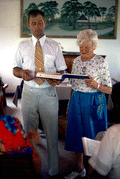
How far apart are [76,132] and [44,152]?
81 centimetres

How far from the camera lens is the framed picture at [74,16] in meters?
5.00

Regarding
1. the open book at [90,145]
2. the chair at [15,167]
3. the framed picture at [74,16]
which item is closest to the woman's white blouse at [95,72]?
the open book at [90,145]

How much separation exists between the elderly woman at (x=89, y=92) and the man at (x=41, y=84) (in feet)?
0.71

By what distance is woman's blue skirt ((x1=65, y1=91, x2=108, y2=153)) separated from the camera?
6.00ft

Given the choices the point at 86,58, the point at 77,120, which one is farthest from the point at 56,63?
the point at 77,120

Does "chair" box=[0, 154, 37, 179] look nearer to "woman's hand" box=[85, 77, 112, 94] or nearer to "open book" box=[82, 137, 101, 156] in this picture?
"open book" box=[82, 137, 101, 156]

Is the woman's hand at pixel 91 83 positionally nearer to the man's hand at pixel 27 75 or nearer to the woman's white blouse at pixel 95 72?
the woman's white blouse at pixel 95 72

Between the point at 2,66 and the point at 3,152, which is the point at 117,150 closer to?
the point at 3,152

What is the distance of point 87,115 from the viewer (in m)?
1.83

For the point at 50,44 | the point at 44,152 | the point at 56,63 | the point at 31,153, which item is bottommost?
the point at 44,152

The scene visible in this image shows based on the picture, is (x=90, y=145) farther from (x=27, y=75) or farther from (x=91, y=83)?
(x=27, y=75)

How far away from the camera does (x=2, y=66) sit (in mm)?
5434

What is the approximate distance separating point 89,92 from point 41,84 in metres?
0.49

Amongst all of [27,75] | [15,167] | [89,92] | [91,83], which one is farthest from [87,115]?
[15,167]
